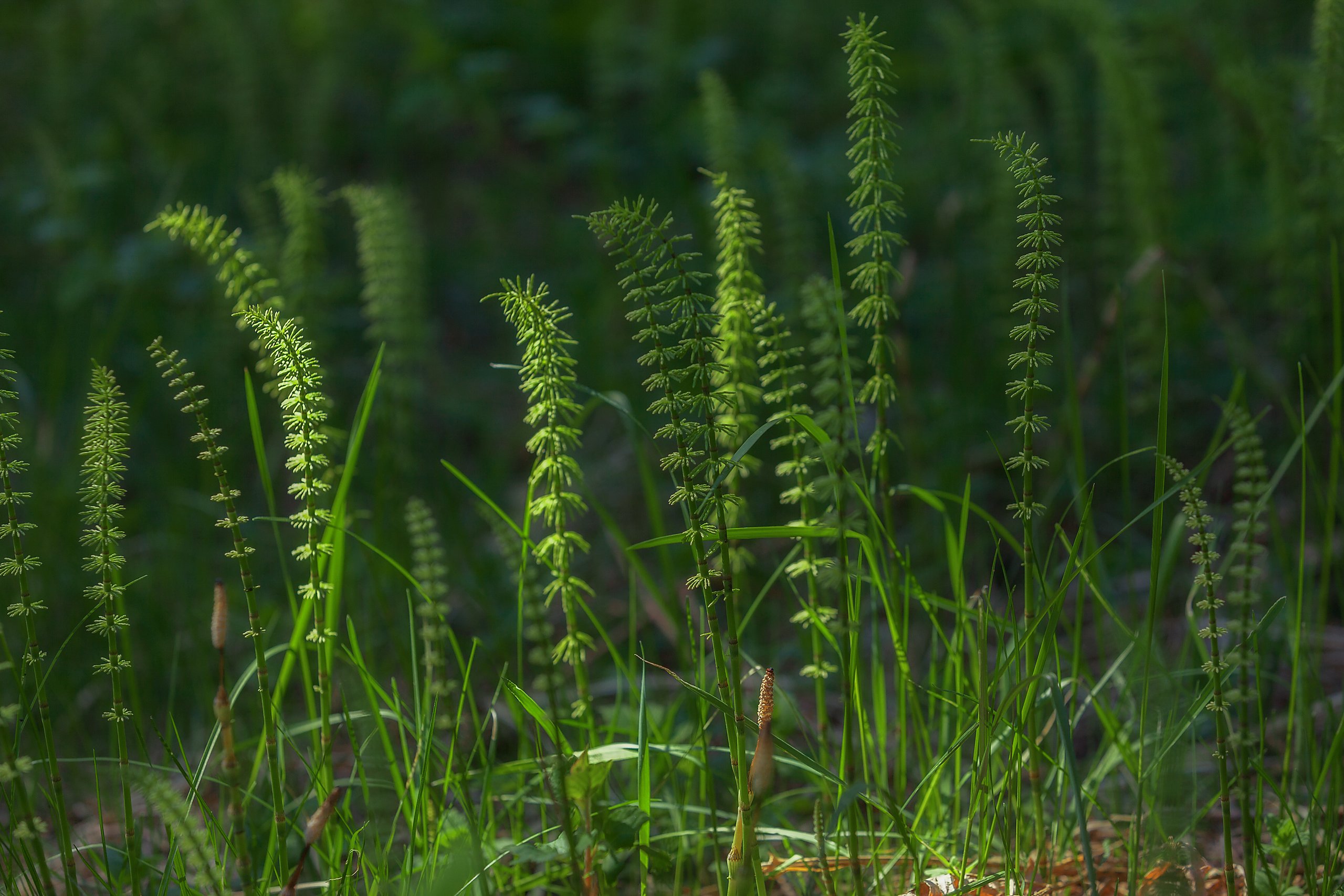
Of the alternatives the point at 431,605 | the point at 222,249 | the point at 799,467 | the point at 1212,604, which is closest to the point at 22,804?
the point at 431,605

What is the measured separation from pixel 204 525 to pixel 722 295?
2103 millimetres

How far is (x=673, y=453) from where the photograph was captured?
1068 mm

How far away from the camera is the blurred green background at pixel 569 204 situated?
2.58 m

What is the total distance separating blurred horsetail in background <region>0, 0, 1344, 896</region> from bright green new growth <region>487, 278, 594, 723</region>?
0.4 inches

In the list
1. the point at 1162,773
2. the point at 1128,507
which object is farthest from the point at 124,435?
the point at 1128,507

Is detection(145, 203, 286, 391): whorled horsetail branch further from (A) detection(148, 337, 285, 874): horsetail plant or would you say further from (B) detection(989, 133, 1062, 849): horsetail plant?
(B) detection(989, 133, 1062, 849): horsetail plant

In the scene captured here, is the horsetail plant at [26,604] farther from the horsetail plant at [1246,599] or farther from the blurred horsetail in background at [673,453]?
the horsetail plant at [1246,599]

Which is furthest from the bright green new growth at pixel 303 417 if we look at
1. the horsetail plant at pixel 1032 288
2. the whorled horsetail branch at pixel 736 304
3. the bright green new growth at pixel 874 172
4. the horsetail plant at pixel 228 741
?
the horsetail plant at pixel 1032 288

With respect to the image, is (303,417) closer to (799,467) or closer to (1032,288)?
(799,467)

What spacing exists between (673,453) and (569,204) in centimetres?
396

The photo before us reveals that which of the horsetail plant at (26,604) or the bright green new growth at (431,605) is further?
the bright green new growth at (431,605)

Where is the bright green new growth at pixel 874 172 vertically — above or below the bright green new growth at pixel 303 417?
above

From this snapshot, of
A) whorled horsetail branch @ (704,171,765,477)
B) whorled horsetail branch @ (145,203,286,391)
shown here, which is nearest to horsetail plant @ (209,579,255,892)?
whorled horsetail branch @ (145,203,286,391)

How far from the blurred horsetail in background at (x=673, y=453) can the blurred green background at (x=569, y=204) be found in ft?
0.09
